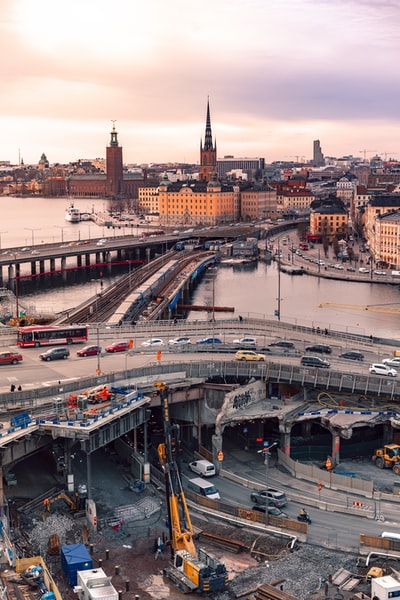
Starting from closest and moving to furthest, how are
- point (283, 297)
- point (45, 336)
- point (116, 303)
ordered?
point (45, 336), point (116, 303), point (283, 297)

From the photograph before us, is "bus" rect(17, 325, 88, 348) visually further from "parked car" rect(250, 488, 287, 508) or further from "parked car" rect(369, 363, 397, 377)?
"parked car" rect(250, 488, 287, 508)

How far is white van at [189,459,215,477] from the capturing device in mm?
20875

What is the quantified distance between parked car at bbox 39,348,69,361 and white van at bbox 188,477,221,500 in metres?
7.83

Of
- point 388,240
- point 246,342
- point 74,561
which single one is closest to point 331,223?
point 388,240

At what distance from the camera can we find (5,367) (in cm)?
2527

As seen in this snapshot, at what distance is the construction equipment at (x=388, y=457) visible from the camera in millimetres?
21734

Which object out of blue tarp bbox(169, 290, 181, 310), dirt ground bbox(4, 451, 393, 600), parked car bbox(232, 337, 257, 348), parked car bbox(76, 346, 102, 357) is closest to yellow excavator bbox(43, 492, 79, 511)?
dirt ground bbox(4, 451, 393, 600)

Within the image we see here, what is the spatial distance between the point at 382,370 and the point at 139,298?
23860mm

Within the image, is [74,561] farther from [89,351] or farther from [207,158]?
[207,158]

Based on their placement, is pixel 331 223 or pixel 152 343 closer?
pixel 152 343

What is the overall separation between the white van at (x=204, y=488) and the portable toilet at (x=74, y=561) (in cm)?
388

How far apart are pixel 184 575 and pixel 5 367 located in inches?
438

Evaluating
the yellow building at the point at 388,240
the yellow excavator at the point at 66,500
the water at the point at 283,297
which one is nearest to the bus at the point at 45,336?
the yellow excavator at the point at 66,500

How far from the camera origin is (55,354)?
2638 centimetres
